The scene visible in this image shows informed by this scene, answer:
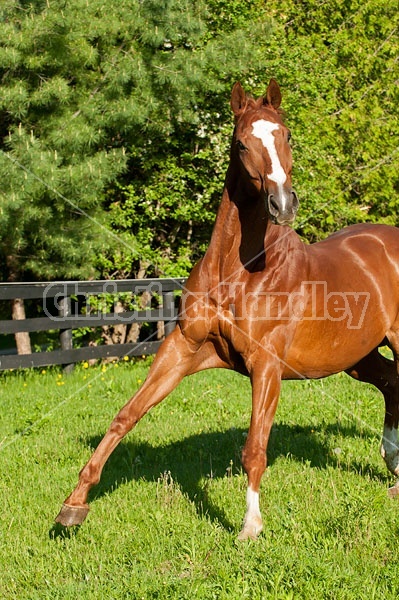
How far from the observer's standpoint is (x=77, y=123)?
11133 mm

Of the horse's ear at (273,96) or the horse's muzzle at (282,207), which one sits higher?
the horse's ear at (273,96)

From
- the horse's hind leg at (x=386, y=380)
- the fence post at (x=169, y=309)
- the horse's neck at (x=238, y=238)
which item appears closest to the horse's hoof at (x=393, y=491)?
the horse's hind leg at (x=386, y=380)

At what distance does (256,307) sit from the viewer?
4355 millimetres

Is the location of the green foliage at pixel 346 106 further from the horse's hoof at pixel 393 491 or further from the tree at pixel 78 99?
the horse's hoof at pixel 393 491

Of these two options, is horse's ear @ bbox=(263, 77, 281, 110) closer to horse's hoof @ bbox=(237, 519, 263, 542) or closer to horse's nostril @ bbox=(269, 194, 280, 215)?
horse's nostril @ bbox=(269, 194, 280, 215)

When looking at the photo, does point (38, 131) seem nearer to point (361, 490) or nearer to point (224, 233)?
point (224, 233)

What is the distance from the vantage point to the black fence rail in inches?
405

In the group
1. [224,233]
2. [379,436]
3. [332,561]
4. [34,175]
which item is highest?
[224,233]

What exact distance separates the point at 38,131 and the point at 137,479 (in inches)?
290

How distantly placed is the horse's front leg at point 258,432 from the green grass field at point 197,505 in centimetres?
14

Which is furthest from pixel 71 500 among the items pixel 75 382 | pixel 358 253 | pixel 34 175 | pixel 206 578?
pixel 34 175

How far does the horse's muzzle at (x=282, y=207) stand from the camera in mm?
3809

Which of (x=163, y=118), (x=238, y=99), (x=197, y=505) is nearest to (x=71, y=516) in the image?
(x=197, y=505)

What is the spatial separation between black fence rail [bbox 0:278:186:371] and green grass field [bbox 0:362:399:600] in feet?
7.66
